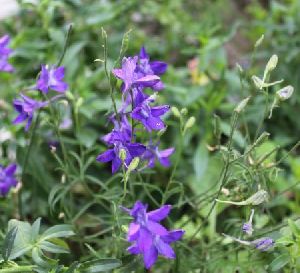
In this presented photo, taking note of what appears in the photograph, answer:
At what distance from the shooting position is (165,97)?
2.20 metres

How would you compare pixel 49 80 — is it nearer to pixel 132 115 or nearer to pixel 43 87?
pixel 43 87

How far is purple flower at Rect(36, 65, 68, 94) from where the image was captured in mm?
1459

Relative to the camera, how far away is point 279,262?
1.33m

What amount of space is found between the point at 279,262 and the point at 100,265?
40 cm

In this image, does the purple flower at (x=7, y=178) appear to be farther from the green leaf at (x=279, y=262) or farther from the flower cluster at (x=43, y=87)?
the green leaf at (x=279, y=262)

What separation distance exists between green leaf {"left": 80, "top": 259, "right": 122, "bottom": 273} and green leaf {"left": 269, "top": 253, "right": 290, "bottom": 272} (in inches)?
13.5

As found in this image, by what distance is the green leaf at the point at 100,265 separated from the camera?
124 centimetres

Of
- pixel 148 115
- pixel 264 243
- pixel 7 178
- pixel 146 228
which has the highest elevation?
pixel 148 115

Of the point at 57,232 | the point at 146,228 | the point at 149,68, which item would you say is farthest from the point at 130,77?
the point at 57,232

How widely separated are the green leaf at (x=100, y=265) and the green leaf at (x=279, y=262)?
342mm

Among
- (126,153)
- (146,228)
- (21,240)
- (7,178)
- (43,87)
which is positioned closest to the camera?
(146,228)

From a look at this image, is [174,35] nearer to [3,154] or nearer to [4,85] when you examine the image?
[4,85]

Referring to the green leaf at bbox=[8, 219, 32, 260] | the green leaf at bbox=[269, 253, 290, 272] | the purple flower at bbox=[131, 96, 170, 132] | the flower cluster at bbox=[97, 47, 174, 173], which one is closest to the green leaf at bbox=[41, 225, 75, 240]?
the green leaf at bbox=[8, 219, 32, 260]

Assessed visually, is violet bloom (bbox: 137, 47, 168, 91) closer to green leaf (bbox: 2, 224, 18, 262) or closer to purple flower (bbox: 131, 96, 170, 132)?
purple flower (bbox: 131, 96, 170, 132)
